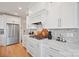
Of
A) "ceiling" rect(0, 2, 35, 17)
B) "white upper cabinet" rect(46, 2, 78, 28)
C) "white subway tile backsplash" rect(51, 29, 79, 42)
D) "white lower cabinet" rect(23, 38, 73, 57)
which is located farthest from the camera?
"ceiling" rect(0, 2, 35, 17)

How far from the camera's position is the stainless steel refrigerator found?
29.2 feet

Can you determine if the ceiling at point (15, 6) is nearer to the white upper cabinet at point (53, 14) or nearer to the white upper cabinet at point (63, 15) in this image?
the white upper cabinet at point (53, 14)

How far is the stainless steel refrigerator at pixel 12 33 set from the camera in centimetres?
891

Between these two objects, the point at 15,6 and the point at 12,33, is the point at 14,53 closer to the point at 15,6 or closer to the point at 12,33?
the point at 15,6

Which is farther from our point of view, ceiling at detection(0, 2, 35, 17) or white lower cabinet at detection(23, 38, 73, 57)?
ceiling at detection(0, 2, 35, 17)

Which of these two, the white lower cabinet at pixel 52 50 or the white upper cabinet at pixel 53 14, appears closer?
the white lower cabinet at pixel 52 50

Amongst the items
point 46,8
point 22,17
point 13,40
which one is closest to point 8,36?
point 13,40

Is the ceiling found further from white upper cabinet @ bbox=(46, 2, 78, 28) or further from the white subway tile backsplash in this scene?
Answer: the white subway tile backsplash

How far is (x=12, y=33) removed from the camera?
30.1 feet

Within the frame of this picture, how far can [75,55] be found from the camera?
2.28 meters

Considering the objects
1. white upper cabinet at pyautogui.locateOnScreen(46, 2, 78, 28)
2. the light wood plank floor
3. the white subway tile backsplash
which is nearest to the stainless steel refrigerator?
the light wood plank floor

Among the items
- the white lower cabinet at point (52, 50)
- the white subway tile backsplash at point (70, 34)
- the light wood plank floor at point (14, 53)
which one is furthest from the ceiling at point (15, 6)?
the white subway tile backsplash at point (70, 34)

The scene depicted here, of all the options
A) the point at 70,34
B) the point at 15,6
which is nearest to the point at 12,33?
the point at 15,6

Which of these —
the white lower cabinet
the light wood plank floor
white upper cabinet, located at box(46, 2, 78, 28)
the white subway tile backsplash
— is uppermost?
white upper cabinet, located at box(46, 2, 78, 28)
